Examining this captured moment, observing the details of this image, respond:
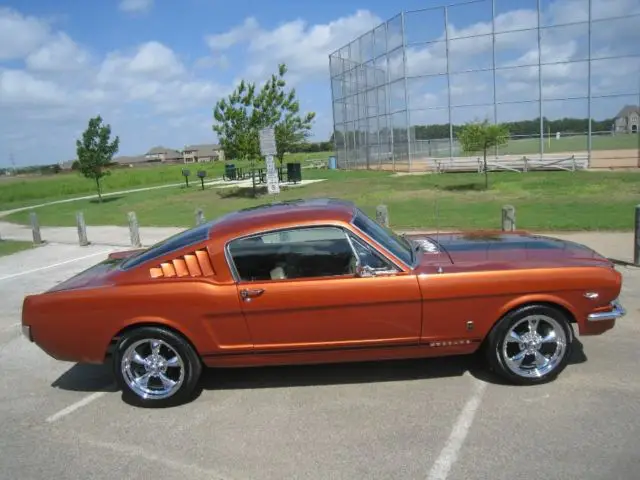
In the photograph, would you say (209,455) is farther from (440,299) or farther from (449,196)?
(449,196)

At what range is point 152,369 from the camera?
435 cm

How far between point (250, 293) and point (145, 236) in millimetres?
11353

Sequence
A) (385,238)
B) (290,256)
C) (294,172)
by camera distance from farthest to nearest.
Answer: (294,172), (385,238), (290,256)

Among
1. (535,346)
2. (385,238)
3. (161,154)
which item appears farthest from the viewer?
(161,154)

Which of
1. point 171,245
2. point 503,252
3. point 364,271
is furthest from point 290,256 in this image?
point 503,252


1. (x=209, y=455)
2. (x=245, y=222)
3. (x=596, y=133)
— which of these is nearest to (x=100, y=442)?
(x=209, y=455)

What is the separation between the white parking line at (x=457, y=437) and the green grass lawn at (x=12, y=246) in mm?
12842

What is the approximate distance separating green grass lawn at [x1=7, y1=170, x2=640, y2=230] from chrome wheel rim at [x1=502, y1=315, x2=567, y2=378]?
7849mm

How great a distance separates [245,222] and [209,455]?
1828mm

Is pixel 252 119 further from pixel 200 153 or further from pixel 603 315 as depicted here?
pixel 200 153

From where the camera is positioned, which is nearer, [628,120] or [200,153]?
[628,120]

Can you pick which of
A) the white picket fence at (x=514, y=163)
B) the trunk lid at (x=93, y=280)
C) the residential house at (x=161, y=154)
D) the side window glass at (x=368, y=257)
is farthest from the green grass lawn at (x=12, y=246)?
the residential house at (x=161, y=154)

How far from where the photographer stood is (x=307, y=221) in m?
4.36

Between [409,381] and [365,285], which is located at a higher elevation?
[365,285]
